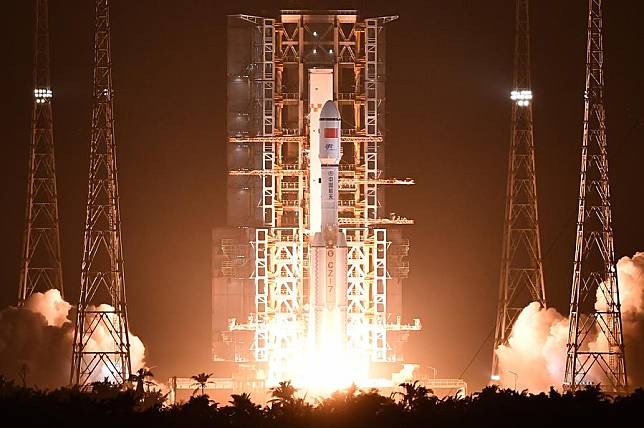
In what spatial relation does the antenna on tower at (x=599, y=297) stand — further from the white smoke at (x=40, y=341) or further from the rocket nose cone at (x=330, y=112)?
the white smoke at (x=40, y=341)

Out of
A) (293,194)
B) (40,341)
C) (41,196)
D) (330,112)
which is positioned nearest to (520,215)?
(293,194)

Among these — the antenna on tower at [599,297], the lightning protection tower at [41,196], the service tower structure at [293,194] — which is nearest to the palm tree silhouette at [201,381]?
the service tower structure at [293,194]

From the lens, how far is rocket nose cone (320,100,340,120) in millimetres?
45469

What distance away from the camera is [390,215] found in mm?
49375

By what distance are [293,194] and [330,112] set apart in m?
5.11

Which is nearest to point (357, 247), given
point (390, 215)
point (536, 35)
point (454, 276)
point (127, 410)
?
point (390, 215)

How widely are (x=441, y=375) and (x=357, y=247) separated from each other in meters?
4.83

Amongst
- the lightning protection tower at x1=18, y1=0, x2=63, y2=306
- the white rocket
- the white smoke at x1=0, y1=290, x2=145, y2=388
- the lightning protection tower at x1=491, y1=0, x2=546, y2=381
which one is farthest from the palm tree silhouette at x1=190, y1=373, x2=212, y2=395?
the lightning protection tower at x1=491, y1=0, x2=546, y2=381

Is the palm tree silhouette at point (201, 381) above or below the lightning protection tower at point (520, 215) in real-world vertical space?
below

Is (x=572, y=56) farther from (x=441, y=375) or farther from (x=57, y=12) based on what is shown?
(x=57, y=12)

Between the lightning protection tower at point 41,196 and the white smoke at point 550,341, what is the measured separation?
10.7m

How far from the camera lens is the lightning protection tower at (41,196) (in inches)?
1806

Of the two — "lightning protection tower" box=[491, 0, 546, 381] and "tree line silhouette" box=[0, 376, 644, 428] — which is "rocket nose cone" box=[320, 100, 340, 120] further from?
"tree line silhouette" box=[0, 376, 644, 428]

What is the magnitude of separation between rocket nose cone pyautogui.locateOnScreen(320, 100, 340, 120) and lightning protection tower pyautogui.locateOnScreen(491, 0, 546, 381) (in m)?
4.26
